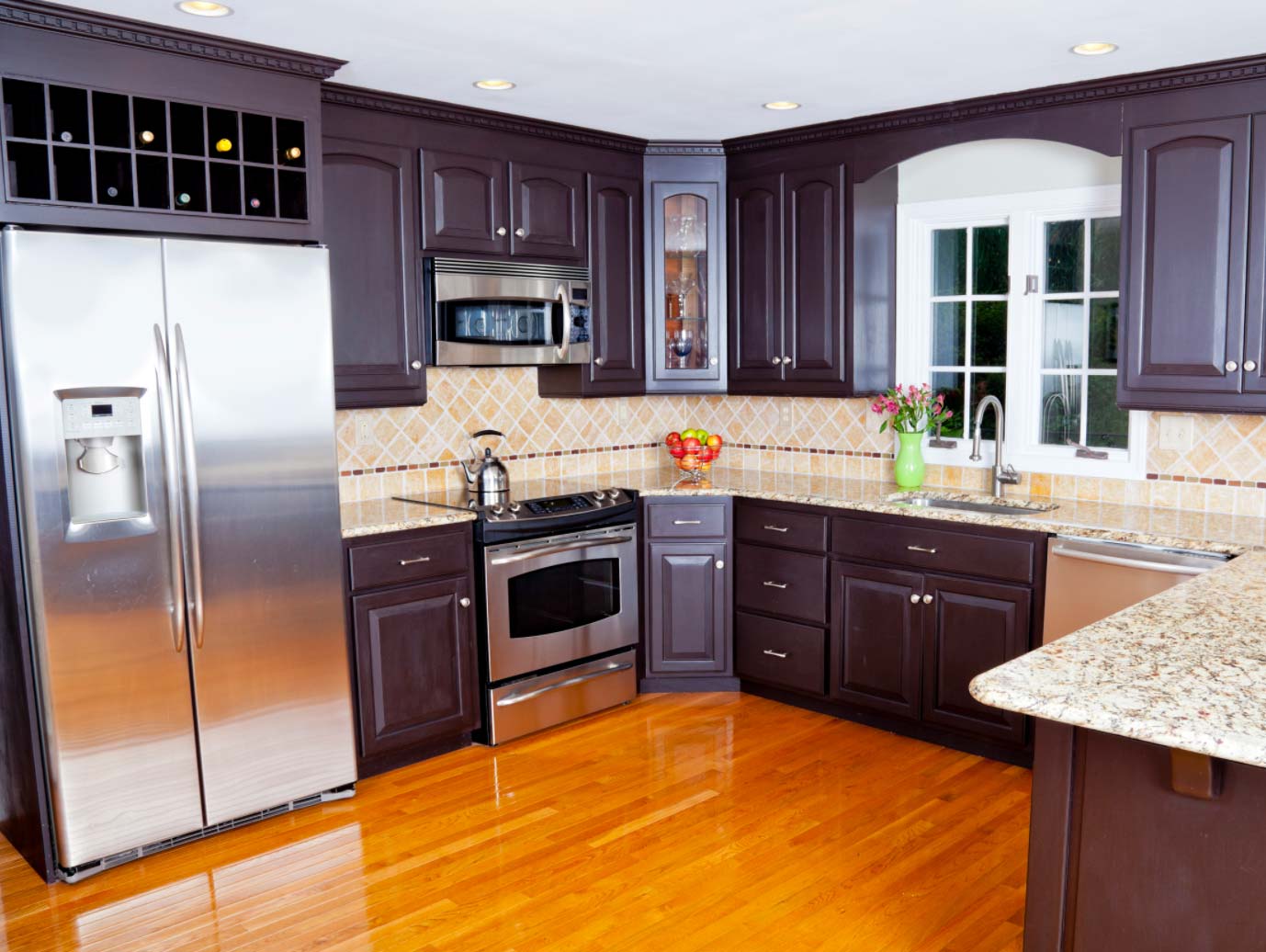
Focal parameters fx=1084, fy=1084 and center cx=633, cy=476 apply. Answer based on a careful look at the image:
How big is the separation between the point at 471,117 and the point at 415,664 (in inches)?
80.2

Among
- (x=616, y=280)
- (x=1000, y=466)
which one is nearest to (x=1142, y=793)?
(x=1000, y=466)

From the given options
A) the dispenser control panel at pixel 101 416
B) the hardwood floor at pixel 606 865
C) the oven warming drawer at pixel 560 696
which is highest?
the dispenser control panel at pixel 101 416

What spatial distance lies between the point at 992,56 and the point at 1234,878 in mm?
2498

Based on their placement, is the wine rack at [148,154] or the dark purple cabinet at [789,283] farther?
the dark purple cabinet at [789,283]

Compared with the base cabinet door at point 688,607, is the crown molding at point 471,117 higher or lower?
higher

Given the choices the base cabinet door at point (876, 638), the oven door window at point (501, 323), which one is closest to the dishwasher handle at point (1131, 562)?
the base cabinet door at point (876, 638)

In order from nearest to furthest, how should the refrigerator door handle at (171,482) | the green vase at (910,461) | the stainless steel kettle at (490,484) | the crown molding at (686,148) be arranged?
1. the refrigerator door handle at (171,482)
2. the stainless steel kettle at (490,484)
3. the green vase at (910,461)
4. the crown molding at (686,148)

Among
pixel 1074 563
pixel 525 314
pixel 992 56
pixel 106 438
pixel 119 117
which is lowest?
pixel 1074 563

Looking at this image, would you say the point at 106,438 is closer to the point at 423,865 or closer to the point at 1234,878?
the point at 423,865

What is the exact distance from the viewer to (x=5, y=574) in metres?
3.01

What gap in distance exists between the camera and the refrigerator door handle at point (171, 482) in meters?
3.06

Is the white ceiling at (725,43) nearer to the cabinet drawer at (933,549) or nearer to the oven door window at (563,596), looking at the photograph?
the cabinet drawer at (933,549)

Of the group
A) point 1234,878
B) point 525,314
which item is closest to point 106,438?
point 525,314

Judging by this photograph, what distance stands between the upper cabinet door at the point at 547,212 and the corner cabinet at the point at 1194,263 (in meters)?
2.08
